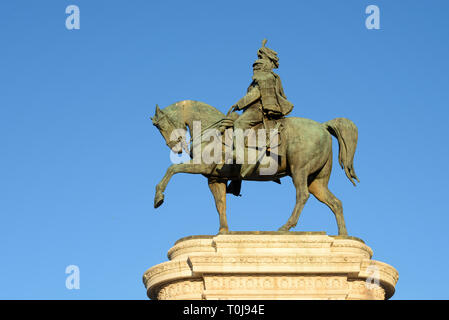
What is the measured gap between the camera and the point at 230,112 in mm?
28250

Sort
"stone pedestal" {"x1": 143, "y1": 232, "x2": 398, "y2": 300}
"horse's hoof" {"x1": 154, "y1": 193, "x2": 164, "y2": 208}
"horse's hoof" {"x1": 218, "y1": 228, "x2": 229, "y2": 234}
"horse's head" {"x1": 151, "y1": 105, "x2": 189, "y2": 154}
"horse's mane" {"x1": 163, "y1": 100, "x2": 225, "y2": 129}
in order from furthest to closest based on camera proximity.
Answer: "horse's head" {"x1": 151, "y1": 105, "x2": 189, "y2": 154} → "horse's mane" {"x1": 163, "y1": 100, "x2": 225, "y2": 129} → "horse's hoof" {"x1": 154, "y1": 193, "x2": 164, "y2": 208} → "horse's hoof" {"x1": 218, "y1": 228, "x2": 229, "y2": 234} → "stone pedestal" {"x1": 143, "y1": 232, "x2": 398, "y2": 300}

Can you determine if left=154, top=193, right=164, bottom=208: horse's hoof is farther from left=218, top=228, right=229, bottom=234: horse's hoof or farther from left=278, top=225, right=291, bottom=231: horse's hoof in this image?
left=278, top=225, right=291, bottom=231: horse's hoof

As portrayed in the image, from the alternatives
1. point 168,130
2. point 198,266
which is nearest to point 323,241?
point 198,266

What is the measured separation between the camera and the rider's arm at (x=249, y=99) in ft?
91.6

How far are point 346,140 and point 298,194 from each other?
204cm

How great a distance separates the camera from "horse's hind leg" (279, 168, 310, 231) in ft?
88.3

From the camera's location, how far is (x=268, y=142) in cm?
2722

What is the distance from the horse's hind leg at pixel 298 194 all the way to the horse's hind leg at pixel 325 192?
76cm

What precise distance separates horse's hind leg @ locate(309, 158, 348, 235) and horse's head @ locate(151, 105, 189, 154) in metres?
3.32

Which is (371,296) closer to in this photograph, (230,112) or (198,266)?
(198,266)

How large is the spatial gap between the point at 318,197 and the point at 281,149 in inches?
64.3

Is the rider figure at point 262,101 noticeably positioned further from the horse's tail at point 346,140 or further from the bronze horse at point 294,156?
the horse's tail at point 346,140

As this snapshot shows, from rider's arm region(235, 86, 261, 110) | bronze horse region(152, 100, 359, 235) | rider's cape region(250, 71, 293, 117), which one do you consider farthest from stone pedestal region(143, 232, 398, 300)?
rider's arm region(235, 86, 261, 110)

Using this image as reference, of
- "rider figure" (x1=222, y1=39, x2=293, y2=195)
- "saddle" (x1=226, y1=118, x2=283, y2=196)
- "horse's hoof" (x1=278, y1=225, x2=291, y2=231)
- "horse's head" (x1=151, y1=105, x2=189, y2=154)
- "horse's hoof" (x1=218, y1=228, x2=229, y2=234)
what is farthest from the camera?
"horse's head" (x1=151, y1=105, x2=189, y2=154)
